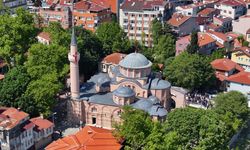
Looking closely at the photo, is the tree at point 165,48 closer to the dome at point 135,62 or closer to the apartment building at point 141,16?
the apartment building at point 141,16

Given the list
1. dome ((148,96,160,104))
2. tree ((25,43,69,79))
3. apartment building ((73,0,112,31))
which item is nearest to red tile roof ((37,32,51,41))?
apartment building ((73,0,112,31))

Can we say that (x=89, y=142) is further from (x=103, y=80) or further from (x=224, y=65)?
(x=224, y=65)

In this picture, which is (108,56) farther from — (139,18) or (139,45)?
(139,18)

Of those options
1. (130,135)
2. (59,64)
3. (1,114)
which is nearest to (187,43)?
(59,64)

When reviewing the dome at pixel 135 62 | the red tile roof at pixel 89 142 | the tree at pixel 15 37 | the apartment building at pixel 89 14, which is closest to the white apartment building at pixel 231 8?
the apartment building at pixel 89 14

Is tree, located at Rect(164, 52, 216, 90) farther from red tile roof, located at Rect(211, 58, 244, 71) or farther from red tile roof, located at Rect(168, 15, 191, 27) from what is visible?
red tile roof, located at Rect(168, 15, 191, 27)
